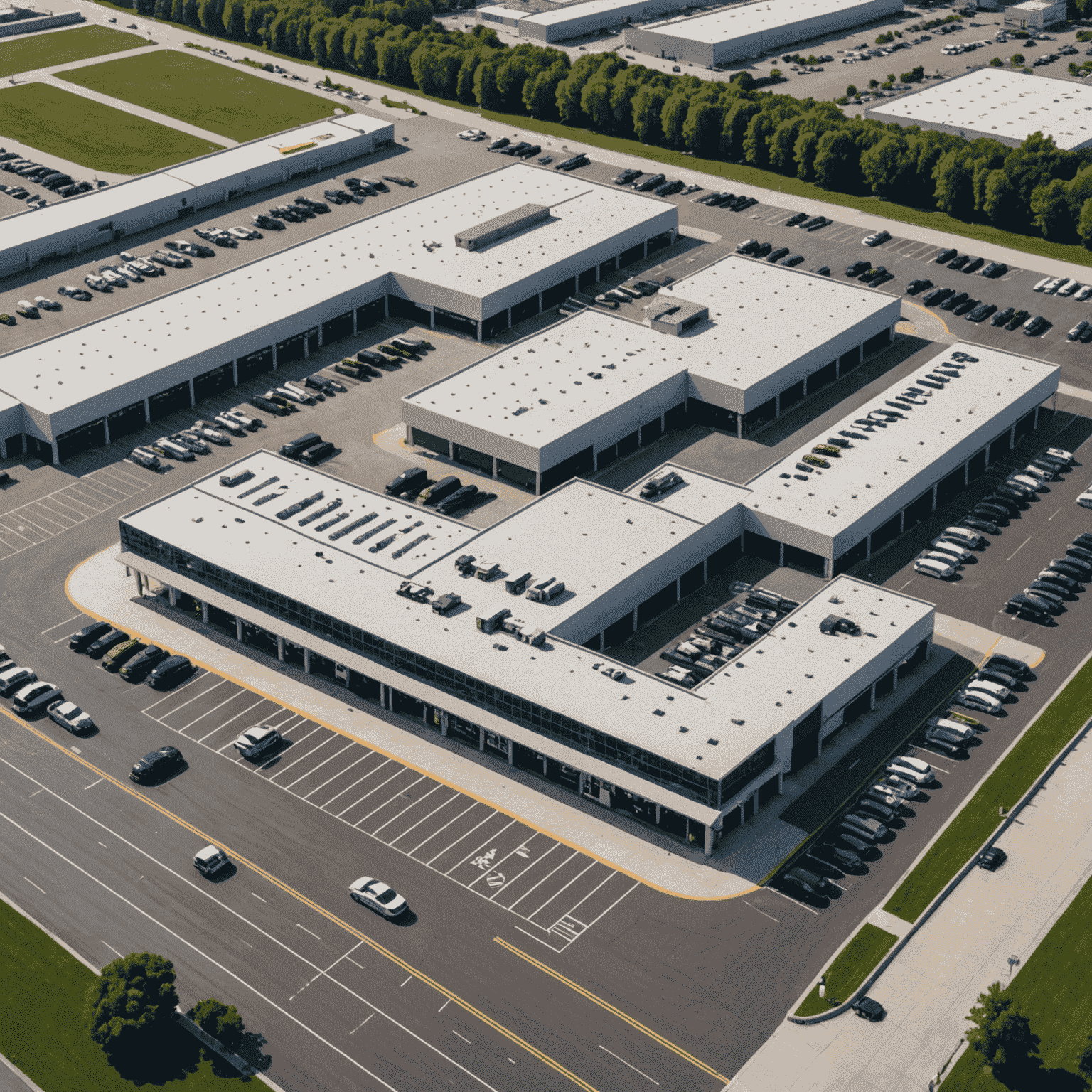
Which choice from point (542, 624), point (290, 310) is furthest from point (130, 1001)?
point (290, 310)

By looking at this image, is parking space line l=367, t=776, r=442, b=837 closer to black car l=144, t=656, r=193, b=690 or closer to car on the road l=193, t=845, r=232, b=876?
car on the road l=193, t=845, r=232, b=876

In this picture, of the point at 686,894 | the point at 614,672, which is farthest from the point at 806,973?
the point at 614,672

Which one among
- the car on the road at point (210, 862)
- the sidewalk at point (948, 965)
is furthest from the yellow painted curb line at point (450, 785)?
the car on the road at point (210, 862)

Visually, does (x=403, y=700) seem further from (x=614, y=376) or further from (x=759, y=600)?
(x=614, y=376)

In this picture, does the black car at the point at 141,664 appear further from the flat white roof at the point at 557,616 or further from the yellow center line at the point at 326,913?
the flat white roof at the point at 557,616

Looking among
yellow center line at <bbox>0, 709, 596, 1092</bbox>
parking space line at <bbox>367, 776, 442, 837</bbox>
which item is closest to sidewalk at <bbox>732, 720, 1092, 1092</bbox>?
yellow center line at <bbox>0, 709, 596, 1092</bbox>

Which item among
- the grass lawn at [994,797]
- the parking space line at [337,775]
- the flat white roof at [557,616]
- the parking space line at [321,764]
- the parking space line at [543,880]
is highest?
the flat white roof at [557,616]
